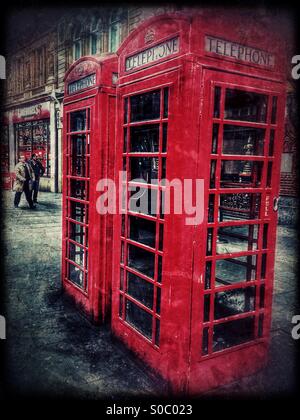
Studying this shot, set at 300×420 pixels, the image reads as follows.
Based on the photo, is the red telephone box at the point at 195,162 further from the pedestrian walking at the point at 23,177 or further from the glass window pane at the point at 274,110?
the pedestrian walking at the point at 23,177

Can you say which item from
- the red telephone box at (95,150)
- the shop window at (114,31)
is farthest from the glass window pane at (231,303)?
the shop window at (114,31)

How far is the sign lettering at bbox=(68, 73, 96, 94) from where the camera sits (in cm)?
309

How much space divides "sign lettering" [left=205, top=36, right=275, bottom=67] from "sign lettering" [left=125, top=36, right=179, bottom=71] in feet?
0.72

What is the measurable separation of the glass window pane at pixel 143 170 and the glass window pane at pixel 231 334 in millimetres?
1569

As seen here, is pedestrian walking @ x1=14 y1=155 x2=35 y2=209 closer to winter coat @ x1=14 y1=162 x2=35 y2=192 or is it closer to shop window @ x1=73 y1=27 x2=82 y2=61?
winter coat @ x1=14 y1=162 x2=35 y2=192

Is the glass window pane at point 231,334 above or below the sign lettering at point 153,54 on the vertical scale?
below

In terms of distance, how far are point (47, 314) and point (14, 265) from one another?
188cm

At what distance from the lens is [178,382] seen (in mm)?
2168

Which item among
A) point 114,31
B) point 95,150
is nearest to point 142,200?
point 95,150

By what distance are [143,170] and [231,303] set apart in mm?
2144

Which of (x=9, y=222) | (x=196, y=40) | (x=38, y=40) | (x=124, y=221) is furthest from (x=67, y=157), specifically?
(x=38, y=40)

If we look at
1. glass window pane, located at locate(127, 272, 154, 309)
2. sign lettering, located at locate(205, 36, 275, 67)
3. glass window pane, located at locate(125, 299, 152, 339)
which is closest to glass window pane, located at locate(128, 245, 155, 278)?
glass window pane, located at locate(127, 272, 154, 309)

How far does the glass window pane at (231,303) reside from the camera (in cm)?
313
